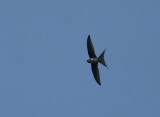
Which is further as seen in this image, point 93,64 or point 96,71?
point 96,71

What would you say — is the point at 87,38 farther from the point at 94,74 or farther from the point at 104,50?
the point at 94,74

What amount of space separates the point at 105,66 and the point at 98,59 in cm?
161

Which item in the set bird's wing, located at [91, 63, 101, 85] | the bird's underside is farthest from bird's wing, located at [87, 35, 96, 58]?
bird's wing, located at [91, 63, 101, 85]

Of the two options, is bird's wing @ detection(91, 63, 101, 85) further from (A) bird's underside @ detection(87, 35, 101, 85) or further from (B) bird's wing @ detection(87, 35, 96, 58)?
(B) bird's wing @ detection(87, 35, 96, 58)

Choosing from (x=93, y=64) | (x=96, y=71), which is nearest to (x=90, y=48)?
(x=93, y=64)

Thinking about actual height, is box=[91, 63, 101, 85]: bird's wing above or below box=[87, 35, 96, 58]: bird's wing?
below

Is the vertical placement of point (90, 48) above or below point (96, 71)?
above

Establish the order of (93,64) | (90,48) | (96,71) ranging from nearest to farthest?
(90,48)
(93,64)
(96,71)

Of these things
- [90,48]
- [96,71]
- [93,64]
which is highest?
[90,48]

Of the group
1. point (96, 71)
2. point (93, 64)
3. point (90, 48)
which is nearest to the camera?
point (90, 48)

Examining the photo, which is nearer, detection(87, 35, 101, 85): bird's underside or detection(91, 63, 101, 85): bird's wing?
detection(87, 35, 101, 85): bird's underside

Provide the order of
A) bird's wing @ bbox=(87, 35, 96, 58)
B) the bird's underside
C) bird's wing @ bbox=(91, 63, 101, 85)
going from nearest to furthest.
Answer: bird's wing @ bbox=(87, 35, 96, 58) < the bird's underside < bird's wing @ bbox=(91, 63, 101, 85)

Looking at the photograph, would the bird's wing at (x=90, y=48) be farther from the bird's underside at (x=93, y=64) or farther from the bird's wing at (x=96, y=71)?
the bird's wing at (x=96, y=71)

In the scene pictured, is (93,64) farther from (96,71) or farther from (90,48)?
(90,48)
